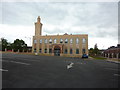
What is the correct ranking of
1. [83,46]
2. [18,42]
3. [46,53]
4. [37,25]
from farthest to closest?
1. [18,42]
2. [37,25]
3. [46,53]
4. [83,46]

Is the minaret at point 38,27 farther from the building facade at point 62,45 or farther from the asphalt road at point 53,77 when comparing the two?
the asphalt road at point 53,77

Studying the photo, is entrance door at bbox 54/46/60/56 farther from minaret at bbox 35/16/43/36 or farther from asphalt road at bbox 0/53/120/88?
asphalt road at bbox 0/53/120/88

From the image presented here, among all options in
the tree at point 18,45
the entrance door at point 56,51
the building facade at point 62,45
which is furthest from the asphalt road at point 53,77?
the tree at point 18,45

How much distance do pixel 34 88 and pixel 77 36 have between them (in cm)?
3697

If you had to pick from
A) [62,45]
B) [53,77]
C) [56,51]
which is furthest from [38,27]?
[53,77]

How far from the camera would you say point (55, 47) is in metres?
40.4

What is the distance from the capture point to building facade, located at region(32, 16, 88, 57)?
38719mm

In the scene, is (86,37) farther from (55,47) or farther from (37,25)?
(37,25)

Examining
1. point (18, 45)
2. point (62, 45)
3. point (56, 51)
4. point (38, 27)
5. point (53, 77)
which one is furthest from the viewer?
point (18, 45)

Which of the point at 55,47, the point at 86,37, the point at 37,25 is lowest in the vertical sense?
the point at 55,47

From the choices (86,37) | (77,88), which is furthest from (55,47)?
(77,88)

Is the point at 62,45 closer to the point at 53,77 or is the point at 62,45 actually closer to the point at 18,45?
the point at 53,77

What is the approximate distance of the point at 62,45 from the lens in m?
39.4

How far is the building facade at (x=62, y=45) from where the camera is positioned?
3872cm
